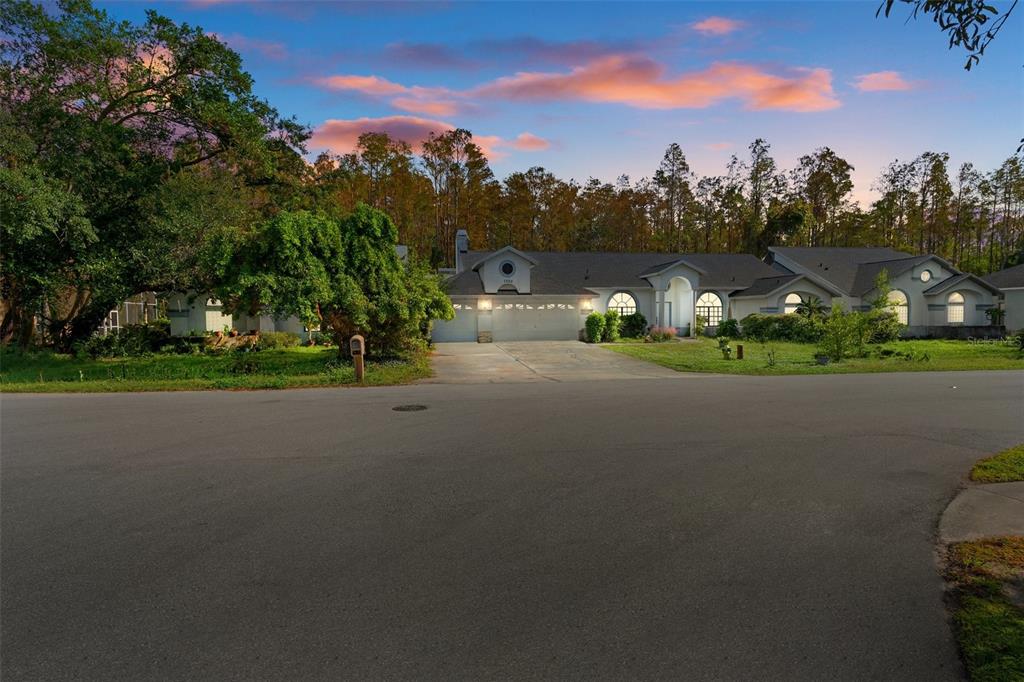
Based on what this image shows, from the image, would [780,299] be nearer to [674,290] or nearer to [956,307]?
[674,290]

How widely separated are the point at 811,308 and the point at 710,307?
17.8ft

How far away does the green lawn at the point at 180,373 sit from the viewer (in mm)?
14423

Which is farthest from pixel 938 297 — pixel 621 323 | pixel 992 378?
pixel 992 378

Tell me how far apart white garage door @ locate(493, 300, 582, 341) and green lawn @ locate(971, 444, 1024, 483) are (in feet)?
78.2

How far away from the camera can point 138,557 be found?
4332 mm

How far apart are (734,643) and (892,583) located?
156 centimetres

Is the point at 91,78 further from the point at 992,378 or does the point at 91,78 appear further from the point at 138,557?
the point at 992,378

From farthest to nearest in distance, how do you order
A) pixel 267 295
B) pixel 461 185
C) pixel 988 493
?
pixel 461 185
pixel 267 295
pixel 988 493

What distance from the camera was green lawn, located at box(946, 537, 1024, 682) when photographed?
2.97 metres

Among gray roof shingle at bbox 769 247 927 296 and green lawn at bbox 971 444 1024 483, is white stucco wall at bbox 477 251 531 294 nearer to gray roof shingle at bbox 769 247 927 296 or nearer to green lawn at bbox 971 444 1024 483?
gray roof shingle at bbox 769 247 927 296

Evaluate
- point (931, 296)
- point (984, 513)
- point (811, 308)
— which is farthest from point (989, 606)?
point (931, 296)

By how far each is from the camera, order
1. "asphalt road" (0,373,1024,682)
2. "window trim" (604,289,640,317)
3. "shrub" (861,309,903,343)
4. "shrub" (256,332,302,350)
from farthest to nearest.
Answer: "window trim" (604,289,640,317) → "shrub" (861,309,903,343) → "shrub" (256,332,302,350) → "asphalt road" (0,373,1024,682)

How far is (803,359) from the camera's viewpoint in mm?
21328

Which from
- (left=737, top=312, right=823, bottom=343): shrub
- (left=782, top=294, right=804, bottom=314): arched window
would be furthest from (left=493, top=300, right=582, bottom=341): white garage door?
(left=782, top=294, right=804, bottom=314): arched window
